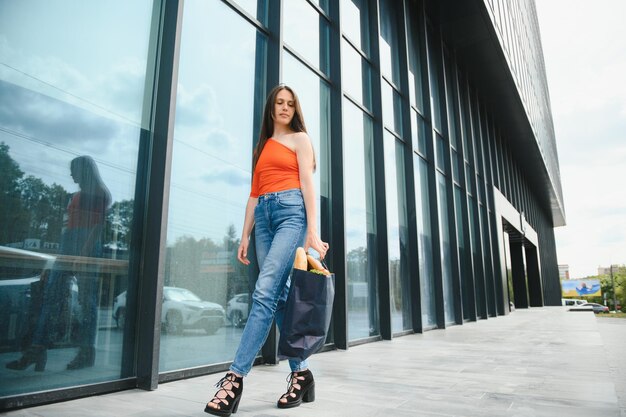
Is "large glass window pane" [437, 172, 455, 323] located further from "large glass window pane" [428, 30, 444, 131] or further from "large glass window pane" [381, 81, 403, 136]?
"large glass window pane" [381, 81, 403, 136]

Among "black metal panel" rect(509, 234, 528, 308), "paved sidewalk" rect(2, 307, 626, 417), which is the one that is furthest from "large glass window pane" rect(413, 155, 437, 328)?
"black metal panel" rect(509, 234, 528, 308)

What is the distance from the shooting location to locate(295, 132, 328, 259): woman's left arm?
2172mm

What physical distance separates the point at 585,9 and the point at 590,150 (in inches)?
2568

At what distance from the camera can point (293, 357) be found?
1981 mm

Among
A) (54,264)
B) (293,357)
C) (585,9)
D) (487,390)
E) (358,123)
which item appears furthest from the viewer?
(585,9)

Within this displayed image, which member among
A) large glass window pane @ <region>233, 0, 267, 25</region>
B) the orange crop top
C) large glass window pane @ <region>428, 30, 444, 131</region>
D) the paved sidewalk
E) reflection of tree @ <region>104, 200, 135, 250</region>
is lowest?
the paved sidewalk

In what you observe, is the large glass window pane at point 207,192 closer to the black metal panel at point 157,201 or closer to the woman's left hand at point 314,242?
the black metal panel at point 157,201

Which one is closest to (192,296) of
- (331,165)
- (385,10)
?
(331,165)

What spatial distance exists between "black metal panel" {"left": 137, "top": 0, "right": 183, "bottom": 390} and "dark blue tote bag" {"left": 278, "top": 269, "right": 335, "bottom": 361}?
3.34 ft

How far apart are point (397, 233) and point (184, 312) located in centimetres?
472

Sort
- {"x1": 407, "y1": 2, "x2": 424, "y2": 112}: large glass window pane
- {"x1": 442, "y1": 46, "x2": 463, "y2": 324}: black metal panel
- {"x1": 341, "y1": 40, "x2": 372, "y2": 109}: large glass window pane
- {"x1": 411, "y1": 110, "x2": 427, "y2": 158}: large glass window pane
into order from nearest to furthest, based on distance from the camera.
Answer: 1. {"x1": 341, "y1": 40, "x2": 372, "y2": 109}: large glass window pane
2. {"x1": 411, "y1": 110, "x2": 427, "y2": 158}: large glass window pane
3. {"x1": 407, "y1": 2, "x2": 424, "y2": 112}: large glass window pane
4. {"x1": 442, "y1": 46, "x2": 463, "y2": 324}: black metal panel

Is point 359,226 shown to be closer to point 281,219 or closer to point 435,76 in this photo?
point 281,219

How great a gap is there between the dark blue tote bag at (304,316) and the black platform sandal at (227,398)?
240mm

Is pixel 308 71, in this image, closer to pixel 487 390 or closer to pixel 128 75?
pixel 128 75
